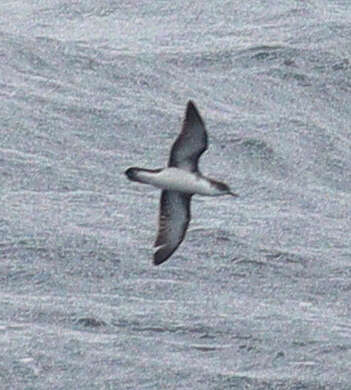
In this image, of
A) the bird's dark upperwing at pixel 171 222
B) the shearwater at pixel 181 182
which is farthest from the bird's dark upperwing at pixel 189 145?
the bird's dark upperwing at pixel 171 222

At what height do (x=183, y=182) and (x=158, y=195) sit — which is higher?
(x=158, y=195)

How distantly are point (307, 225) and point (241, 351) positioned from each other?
4.24 metres

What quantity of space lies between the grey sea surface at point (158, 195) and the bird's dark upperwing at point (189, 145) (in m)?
2.19

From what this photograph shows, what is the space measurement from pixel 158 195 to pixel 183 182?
21.9 ft

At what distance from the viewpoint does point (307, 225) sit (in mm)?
20188

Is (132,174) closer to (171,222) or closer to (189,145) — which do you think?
(189,145)

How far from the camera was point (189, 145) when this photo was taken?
14008mm

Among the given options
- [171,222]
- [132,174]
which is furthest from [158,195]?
[132,174]

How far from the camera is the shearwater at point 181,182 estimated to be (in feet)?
45.3

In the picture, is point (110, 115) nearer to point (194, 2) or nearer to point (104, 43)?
point (104, 43)

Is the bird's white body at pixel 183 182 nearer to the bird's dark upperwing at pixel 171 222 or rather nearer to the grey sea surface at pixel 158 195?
the bird's dark upperwing at pixel 171 222

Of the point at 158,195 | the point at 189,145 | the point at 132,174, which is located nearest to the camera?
the point at 132,174

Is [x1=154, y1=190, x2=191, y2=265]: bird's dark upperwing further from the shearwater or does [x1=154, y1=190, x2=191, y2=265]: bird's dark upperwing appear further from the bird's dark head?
the bird's dark head

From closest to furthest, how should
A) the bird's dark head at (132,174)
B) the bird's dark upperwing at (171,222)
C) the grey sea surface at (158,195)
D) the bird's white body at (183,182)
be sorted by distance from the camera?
the bird's dark head at (132,174), the bird's white body at (183,182), the bird's dark upperwing at (171,222), the grey sea surface at (158,195)
